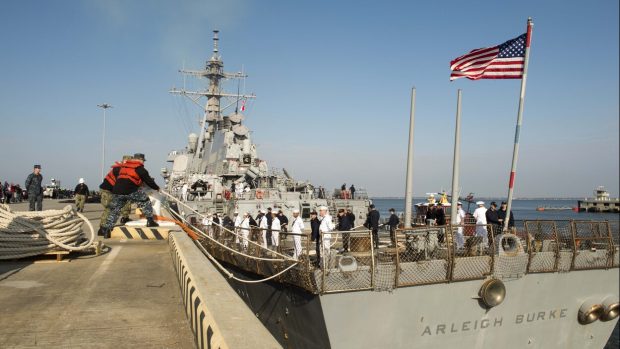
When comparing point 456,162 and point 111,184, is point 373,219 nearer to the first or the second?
point 456,162

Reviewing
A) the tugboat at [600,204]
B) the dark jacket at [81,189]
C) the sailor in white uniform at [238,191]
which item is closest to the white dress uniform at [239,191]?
the sailor in white uniform at [238,191]

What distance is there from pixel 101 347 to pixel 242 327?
4.06 feet

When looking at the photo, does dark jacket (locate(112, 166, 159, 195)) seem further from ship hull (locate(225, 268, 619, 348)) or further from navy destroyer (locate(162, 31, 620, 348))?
ship hull (locate(225, 268, 619, 348))

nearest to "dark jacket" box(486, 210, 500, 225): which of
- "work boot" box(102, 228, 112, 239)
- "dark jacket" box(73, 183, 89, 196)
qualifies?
"work boot" box(102, 228, 112, 239)

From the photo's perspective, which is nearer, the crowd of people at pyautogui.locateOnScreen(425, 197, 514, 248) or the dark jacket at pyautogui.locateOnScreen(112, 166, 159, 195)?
the dark jacket at pyautogui.locateOnScreen(112, 166, 159, 195)

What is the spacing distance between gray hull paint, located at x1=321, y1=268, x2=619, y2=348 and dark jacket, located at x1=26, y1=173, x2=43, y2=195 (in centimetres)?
932

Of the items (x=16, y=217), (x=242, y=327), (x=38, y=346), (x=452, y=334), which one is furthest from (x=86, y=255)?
(x=452, y=334)

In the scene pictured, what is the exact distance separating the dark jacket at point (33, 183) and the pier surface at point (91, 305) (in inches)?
244

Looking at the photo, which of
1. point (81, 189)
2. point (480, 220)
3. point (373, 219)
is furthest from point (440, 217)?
point (81, 189)

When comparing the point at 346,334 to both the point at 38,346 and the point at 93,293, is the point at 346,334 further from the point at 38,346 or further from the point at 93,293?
the point at 38,346

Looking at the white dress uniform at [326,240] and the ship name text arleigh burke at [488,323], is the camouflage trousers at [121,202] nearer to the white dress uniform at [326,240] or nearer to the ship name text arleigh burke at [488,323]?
the white dress uniform at [326,240]

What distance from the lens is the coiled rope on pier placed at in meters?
7.00

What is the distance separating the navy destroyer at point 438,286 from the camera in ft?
27.3

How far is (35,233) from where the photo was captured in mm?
7227
